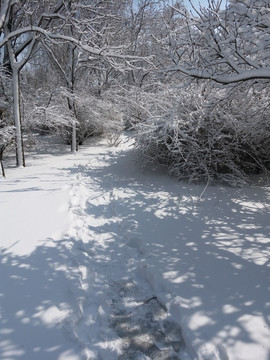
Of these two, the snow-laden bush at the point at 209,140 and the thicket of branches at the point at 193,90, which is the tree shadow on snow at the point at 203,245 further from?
the thicket of branches at the point at 193,90

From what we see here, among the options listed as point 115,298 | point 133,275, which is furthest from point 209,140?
point 115,298

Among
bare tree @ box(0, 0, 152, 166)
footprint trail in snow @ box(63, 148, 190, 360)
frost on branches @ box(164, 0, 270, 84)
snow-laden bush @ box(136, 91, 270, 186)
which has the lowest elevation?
footprint trail in snow @ box(63, 148, 190, 360)

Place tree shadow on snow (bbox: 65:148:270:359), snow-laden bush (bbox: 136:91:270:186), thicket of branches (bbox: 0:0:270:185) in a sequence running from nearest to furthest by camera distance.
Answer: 1. tree shadow on snow (bbox: 65:148:270:359)
2. thicket of branches (bbox: 0:0:270:185)
3. snow-laden bush (bbox: 136:91:270:186)

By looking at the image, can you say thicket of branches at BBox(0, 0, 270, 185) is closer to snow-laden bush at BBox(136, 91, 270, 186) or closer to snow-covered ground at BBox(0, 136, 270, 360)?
snow-laden bush at BBox(136, 91, 270, 186)

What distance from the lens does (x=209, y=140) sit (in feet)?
19.0

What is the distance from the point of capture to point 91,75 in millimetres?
15281

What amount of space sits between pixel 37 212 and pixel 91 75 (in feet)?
41.8

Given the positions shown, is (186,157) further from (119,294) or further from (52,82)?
(52,82)

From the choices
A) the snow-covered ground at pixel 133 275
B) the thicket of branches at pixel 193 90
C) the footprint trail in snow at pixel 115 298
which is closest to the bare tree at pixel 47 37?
the thicket of branches at pixel 193 90

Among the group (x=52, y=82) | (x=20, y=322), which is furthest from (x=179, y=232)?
(x=52, y=82)

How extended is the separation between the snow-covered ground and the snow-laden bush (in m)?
0.86

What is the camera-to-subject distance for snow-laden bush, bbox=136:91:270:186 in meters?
5.79

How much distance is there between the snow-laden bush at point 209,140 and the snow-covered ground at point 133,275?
858mm

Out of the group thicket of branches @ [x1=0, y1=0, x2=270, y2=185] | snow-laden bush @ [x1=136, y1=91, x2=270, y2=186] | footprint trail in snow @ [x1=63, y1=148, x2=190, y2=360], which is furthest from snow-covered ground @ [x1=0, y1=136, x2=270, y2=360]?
thicket of branches @ [x1=0, y1=0, x2=270, y2=185]
